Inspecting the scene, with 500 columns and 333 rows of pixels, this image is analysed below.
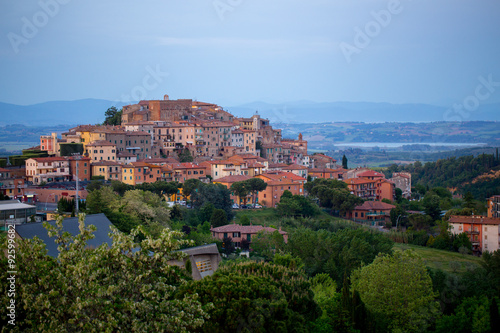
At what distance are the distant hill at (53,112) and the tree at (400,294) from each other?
383 feet

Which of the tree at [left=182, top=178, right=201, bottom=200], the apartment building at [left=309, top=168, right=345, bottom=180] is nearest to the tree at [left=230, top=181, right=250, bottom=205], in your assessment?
the tree at [left=182, top=178, right=201, bottom=200]

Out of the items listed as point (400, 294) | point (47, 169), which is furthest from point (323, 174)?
point (400, 294)

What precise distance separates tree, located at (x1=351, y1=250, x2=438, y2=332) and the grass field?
442 inches

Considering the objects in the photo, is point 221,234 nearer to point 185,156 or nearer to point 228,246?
point 228,246

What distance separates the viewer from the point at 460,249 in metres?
A: 41.2

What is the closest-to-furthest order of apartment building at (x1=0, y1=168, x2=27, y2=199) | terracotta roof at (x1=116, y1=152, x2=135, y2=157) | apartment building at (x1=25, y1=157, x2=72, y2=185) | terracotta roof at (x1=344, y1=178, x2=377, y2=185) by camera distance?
1. apartment building at (x1=0, y1=168, x2=27, y2=199)
2. apartment building at (x1=25, y1=157, x2=72, y2=185)
3. terracotta roof at (x1=116, y1=152, x2=135, y2=157)
4. terracotta roof at (x1=344, y1=178, x2=377, y2=185)

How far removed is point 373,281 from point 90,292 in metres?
14.2

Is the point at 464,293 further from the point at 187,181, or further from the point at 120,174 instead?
the point at 120,174

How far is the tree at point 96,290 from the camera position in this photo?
10383 millimetres

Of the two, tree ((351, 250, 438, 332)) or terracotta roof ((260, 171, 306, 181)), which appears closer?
tree ((351, 250, 438, 332))

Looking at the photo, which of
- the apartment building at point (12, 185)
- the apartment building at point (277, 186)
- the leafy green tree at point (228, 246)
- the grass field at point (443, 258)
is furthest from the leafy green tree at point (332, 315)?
the apartment building at point (277, 186)

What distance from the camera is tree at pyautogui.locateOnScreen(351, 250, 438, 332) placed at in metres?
21.4

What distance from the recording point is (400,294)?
22.0m

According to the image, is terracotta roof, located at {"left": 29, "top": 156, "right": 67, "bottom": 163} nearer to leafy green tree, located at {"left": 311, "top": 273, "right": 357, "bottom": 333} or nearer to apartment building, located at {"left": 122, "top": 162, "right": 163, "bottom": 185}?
apartment building, located at {"left": 122, "top": 162, "right": 163, "bottom": 185}
